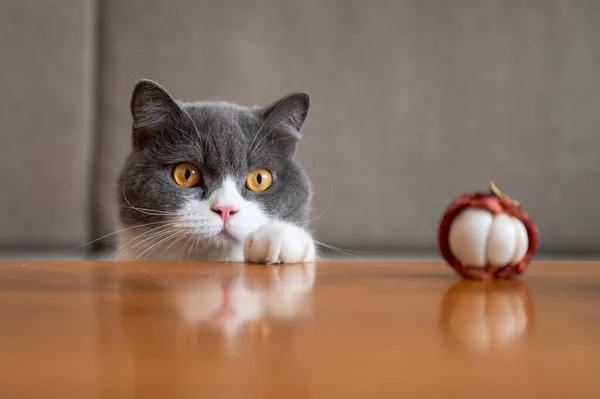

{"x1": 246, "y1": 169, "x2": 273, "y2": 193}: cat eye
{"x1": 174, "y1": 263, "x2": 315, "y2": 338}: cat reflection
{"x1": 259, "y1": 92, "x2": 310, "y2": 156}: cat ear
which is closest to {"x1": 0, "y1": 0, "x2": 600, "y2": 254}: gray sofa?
{"x1": 259, "y1": 92, "x2": 310, "y2": 156}: cat ear

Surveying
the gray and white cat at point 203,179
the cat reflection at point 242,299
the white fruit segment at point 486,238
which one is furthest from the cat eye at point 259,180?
the white fruit segment at point 486,238

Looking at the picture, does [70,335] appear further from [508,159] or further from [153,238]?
[508,159]

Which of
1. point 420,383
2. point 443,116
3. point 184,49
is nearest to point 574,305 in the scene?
point 420,383

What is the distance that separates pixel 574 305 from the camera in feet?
1.68

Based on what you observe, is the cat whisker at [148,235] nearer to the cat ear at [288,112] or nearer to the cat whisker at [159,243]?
the cat whisker at [159,243]

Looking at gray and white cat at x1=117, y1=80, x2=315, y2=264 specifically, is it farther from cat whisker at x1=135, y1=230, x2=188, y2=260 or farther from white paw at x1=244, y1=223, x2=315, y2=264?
white paw at x1=244, y1=223, x2=315, y2=264

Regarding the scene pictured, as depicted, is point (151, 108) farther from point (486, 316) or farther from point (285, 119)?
point (486, 316)

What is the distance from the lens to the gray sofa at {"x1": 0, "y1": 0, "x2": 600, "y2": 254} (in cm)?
168

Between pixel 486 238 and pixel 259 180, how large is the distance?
2.18 feet

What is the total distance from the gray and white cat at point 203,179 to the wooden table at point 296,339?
1.66 ft

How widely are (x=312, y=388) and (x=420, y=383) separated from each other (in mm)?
48

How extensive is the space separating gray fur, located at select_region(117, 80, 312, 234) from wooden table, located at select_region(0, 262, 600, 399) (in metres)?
0.56

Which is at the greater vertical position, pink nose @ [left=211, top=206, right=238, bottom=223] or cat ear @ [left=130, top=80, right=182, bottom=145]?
cat ear @ [left=130, top=80, right=182, bottom=145]

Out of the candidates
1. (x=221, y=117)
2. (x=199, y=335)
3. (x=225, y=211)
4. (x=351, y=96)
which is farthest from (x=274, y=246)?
(x=351, y=96)
